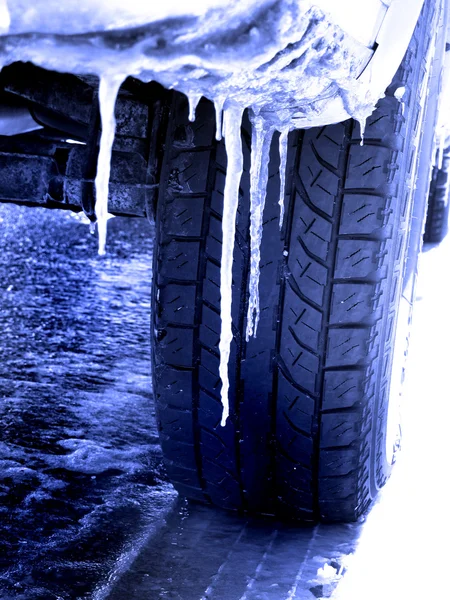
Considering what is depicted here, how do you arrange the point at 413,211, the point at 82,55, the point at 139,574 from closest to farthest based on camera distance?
1. the point at 82,55
2. the point at 139,574
3. the point at 413,211

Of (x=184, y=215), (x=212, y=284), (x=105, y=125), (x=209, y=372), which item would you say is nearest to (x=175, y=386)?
(x=209, y=372)

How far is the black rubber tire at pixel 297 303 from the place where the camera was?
131 centimetres

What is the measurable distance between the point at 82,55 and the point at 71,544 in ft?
3.22

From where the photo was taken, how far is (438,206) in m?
4.36

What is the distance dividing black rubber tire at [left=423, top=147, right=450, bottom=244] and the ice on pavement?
3044 mm

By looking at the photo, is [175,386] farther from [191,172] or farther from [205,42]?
[205,42]

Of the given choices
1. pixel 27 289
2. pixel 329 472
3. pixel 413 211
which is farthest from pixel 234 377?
pixel 27 289

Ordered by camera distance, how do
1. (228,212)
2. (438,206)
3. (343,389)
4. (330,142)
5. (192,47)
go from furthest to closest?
(438,206), (343,389), (330,142), (228,212), (192,47)

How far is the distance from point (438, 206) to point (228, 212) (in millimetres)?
3484

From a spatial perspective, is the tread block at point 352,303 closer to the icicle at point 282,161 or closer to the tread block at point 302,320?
the tread block at point 302,320

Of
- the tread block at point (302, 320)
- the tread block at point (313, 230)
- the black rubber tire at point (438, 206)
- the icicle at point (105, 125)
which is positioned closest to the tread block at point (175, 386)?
the tread block at point (302, 320)

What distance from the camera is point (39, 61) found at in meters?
0.77

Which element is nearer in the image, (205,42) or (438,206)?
(205,42)

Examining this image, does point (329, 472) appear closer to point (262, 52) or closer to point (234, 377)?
point (234, 377)
